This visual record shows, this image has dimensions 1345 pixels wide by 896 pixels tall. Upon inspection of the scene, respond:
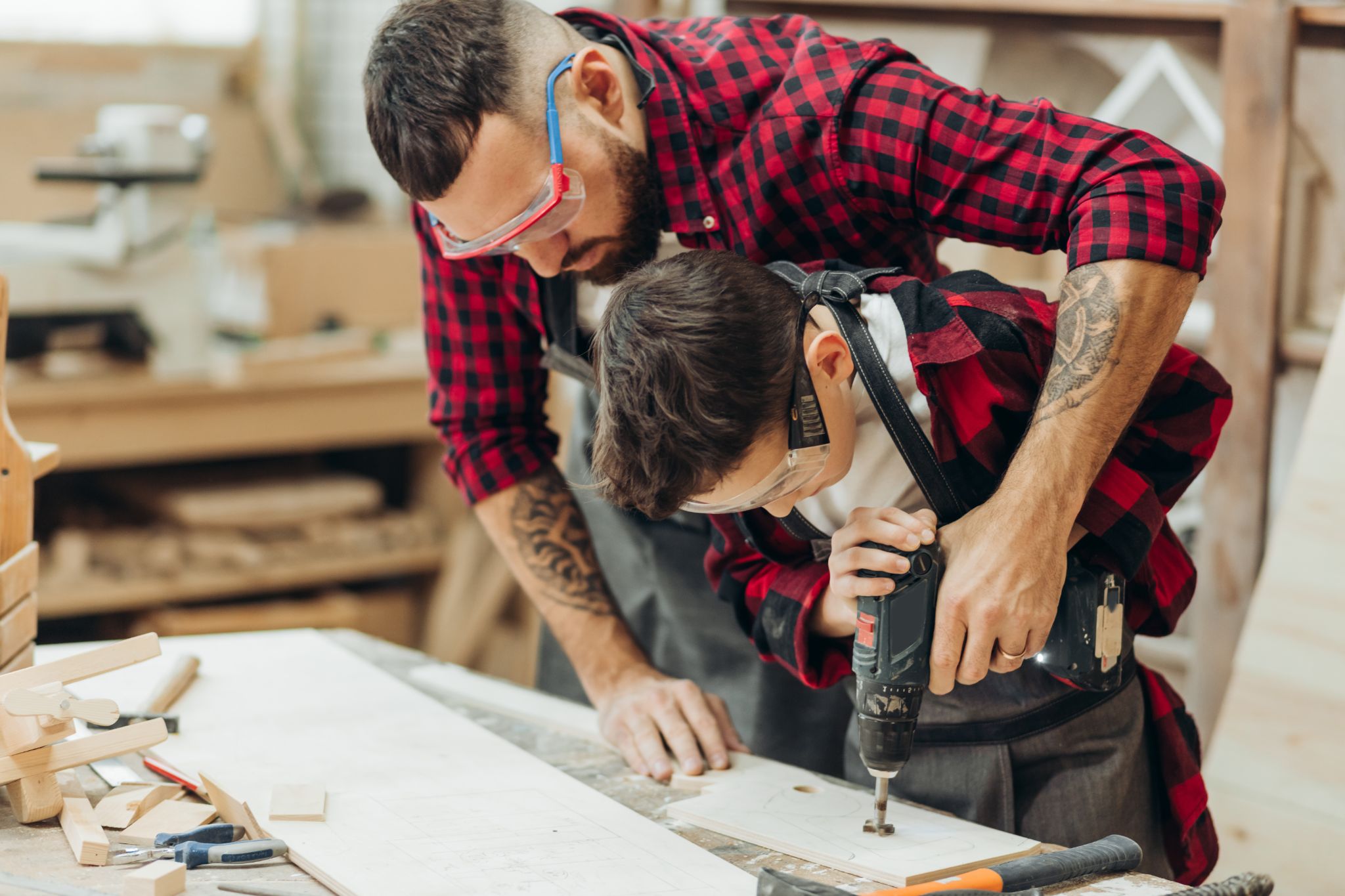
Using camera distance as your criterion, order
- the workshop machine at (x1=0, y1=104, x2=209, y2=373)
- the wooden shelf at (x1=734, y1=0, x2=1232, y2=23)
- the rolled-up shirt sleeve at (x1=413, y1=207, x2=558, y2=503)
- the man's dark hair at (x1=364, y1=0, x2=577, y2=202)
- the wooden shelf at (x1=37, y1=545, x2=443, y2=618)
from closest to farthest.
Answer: the man's dark hair at (x1=364, y1=0, x2=577, y2=202)
the rolled-up shirt sleeve at (x1=413, y1=207, x2=558, y2=503)
the wooden shelf at (x1=734, y1=0, x2=1232, y2=23)
the workshop machine at (x1=0, y1=104, x2=209, y2=373)
the wooden shelf at (x1=37, y1=545, x2=443, y2=618)

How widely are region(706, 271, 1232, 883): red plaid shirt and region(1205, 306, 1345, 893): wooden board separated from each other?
463 mm

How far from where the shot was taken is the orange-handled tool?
1.07 meters

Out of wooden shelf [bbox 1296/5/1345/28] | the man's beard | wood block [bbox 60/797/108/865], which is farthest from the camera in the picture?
wooden shelf [bbox 1296/5/1345/28]

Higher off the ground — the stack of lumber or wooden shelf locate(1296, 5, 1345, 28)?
wooden shelf locate(1296, 5, 1345, 28)

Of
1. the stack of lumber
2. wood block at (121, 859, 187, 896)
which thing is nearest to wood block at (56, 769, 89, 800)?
wood block at (121, 859, 187, 896)

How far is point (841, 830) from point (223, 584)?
7.41ft

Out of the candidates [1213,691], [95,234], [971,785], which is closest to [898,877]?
[971,785]

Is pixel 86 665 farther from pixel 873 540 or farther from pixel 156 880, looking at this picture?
pixel 873 540

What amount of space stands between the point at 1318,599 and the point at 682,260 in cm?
118

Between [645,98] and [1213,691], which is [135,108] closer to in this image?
[645,98]

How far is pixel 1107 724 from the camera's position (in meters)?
1.43

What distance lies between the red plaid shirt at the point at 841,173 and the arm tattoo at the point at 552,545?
0.14 metres

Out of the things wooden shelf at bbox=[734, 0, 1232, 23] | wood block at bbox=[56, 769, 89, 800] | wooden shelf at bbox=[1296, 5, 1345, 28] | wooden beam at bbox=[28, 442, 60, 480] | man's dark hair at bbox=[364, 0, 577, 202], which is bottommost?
wood block at bbox=[56, 769, 89, 800]

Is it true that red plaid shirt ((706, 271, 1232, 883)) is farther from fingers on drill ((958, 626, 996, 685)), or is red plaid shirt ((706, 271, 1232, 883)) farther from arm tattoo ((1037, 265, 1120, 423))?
fingers on drill ((958, 626, 996, 685))
